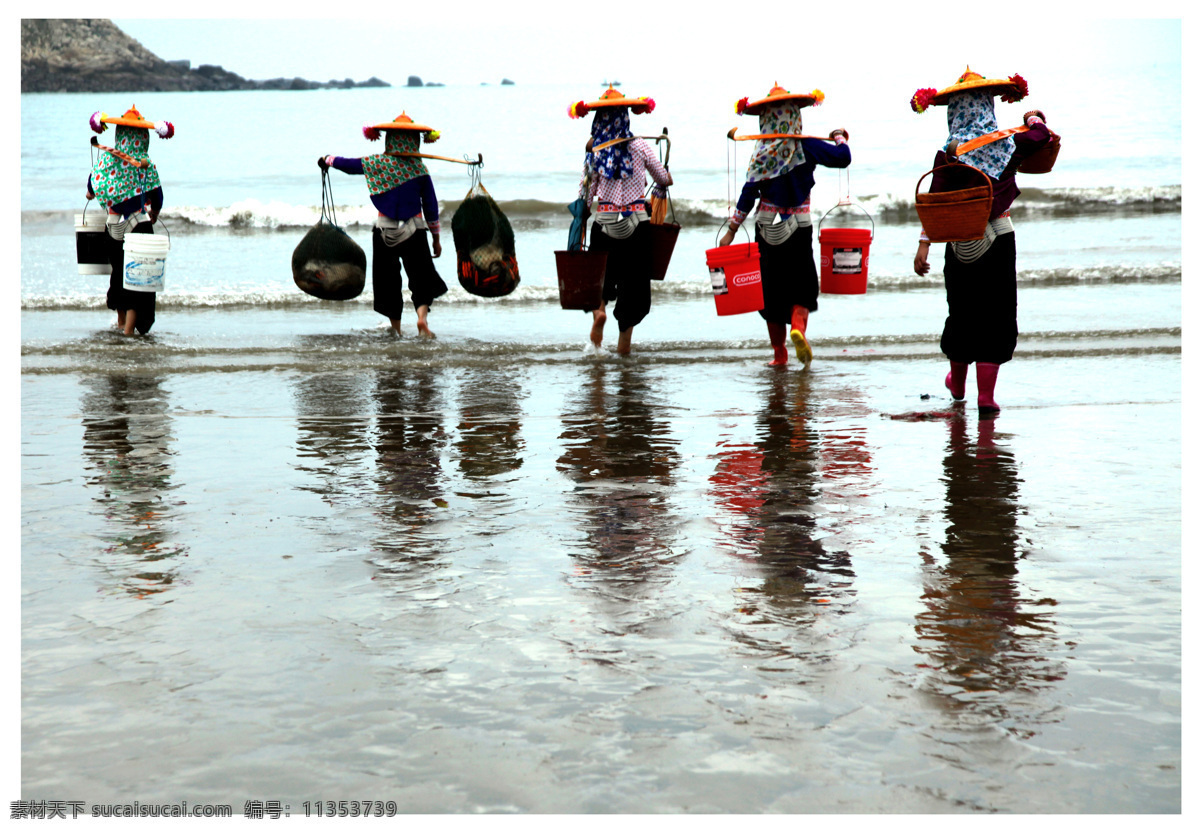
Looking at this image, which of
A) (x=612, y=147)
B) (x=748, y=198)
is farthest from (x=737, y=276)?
(x=612, y=147)

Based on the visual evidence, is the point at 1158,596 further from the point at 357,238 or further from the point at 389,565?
the point at 357,238

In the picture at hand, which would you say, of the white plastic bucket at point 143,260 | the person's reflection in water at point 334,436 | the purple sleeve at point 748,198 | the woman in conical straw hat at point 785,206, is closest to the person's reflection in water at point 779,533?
the person's reflection in water at point 334,436

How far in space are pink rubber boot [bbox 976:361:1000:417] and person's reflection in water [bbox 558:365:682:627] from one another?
181cm

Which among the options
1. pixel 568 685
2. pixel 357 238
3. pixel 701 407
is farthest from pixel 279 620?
pixel 357 238

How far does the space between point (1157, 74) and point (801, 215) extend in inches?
3107

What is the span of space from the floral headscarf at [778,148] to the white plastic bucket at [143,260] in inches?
203

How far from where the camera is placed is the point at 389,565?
3.80 metres

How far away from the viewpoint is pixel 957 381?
6770 millimetres

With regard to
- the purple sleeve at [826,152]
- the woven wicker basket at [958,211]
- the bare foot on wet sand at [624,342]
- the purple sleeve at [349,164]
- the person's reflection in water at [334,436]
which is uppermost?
the purple sleeve at [349,164]

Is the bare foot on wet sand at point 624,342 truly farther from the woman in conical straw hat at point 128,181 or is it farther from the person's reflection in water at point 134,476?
the woman in conical straw hat at point 128,181

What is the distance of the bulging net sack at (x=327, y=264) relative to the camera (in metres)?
10.1

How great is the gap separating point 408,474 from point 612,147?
168 inches

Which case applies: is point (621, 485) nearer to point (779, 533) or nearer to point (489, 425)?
point (779, 533)

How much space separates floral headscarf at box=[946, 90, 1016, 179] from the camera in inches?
240
